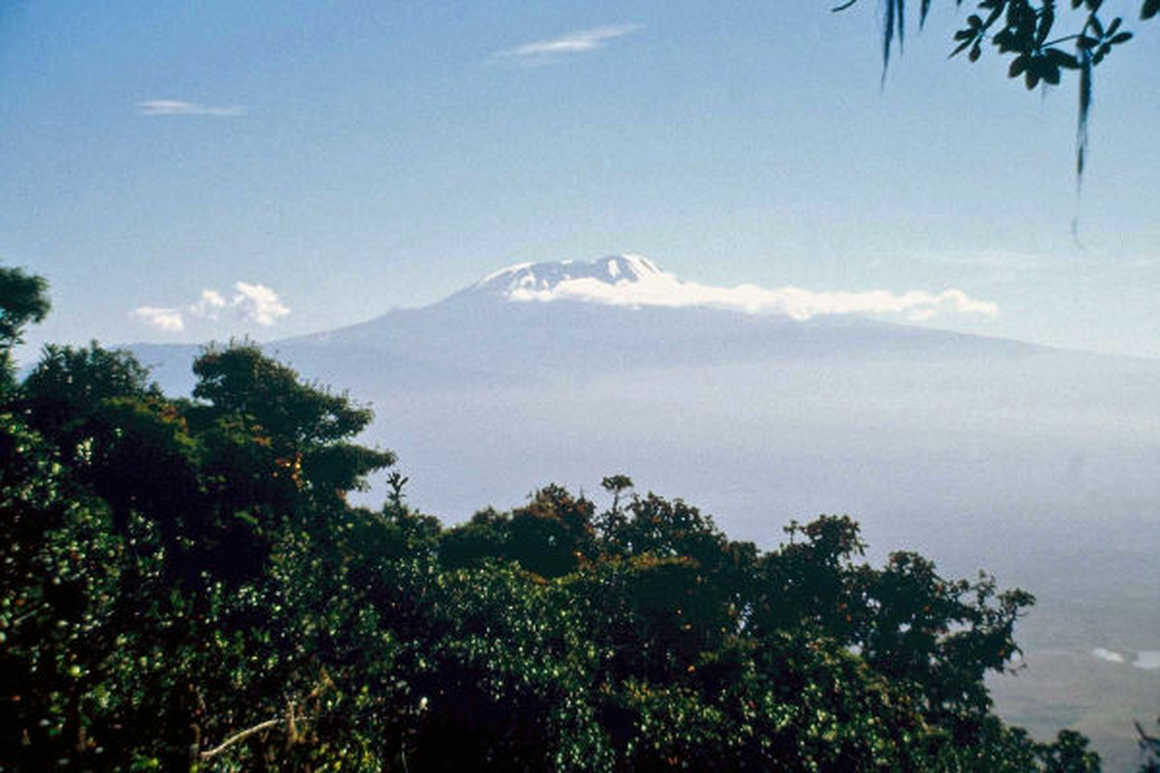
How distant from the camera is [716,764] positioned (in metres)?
12.0

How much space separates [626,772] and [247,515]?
12696 millimetres

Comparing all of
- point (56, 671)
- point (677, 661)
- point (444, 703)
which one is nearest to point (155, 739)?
point (56, 671)

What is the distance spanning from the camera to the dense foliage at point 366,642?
8.22 m

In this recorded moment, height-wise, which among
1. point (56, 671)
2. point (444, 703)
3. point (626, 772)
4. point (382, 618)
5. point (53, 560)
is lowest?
point (626, 772)

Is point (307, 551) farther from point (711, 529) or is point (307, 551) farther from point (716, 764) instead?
point (711, 529)

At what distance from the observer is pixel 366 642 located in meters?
13.8

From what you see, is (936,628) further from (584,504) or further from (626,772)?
(626,772)

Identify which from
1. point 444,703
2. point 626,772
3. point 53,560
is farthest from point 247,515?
point 626,772

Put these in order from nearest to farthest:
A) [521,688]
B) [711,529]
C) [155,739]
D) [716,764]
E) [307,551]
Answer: [155,739] < [716,764] < [521,688] < [307,551] < [711,529]

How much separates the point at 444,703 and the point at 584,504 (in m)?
19.2

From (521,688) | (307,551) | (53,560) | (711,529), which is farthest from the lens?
(711,529)

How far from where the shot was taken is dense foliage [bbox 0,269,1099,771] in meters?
8.22

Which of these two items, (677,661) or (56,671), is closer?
(56,671)

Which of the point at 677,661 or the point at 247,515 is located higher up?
the point at 247,515
